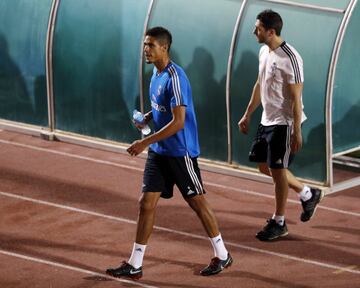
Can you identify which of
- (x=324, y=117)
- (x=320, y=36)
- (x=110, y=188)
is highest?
(x=320, y=36)

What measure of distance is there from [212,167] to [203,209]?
4.12 metres

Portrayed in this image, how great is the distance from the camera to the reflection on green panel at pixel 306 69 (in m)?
14.0

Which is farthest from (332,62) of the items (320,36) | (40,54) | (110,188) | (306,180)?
(40,54)

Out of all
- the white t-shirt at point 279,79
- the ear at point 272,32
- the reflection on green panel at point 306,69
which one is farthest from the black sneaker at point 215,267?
the reflection on green panel at point 306,69

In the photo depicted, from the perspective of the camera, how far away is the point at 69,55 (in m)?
16.2

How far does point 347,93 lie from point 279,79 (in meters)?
2.87

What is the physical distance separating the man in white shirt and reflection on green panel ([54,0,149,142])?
3.71 m

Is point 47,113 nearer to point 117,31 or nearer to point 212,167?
point 117,31

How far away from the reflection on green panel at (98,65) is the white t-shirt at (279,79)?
148 inches

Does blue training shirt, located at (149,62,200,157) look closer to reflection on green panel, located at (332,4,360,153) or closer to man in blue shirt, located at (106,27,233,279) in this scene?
man in blue shirt, located at (106,27,233,279)

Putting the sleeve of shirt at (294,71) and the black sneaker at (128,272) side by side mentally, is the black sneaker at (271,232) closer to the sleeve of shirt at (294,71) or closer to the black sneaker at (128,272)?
the sleeve of shirt at (294,71)

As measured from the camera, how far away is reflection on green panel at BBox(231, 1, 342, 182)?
14.0m

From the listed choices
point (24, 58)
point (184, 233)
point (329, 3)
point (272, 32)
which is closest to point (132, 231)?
point (184, 233)

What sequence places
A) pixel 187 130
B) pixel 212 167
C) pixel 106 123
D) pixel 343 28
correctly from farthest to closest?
pixel 106 123 < pixel 212 167 < pixel 343 28 < pixel 187 130
